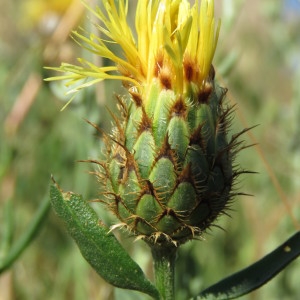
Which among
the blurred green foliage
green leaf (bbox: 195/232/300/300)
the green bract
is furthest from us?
the blurred green foliage

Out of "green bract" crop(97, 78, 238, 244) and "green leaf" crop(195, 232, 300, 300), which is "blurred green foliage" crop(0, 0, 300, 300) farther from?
"green bract" crop(97, 78, 238, 244)

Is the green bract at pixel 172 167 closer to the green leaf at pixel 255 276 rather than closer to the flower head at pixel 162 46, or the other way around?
the flower head at pixel 162 46

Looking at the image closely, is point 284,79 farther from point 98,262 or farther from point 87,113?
point 98,262

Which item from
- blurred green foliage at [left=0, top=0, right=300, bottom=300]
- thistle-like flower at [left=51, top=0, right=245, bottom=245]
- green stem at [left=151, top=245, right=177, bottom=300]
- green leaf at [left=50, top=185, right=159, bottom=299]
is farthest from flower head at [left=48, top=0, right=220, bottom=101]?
blurred green foliage at [left=0, top=0, right=300, bottom=300]

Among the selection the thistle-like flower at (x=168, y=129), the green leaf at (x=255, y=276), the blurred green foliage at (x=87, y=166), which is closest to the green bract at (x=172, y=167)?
the thistle-like flower at (x=168, y=129)

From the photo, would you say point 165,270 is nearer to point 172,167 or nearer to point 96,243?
point 96,243

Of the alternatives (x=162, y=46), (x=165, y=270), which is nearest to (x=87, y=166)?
(x=165, y=270)
